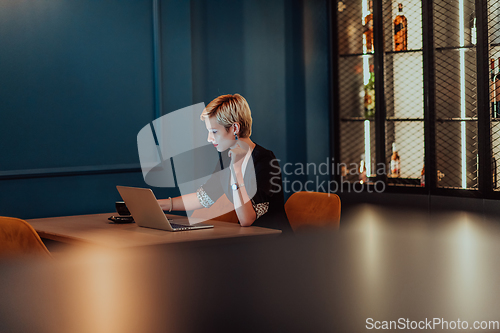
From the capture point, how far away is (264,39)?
3898 mm

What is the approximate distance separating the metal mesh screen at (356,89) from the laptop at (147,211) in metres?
2.40

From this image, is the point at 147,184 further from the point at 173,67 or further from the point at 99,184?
the point at 173,67

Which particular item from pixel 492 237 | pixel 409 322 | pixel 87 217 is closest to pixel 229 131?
pixel 87 217

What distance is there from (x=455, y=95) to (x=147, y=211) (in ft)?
8.51

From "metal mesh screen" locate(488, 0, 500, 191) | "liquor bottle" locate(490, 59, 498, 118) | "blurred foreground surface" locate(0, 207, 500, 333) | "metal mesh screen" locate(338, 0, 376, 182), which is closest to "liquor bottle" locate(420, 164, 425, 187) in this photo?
Result: "metal mesh screen" locate(338, 0, 376, 182)

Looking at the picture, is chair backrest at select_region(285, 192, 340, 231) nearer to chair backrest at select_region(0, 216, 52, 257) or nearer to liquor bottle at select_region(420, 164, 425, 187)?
chair backrest at select_region(0, 216, 52, 257)

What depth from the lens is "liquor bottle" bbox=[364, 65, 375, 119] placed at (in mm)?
4035

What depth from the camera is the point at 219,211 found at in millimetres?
2301

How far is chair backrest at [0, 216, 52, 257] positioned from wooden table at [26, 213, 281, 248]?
0.81 feet

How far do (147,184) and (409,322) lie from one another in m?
2.64

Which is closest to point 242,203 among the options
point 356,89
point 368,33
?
point 356,89

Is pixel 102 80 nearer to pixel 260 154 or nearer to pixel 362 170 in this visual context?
pixel 260 154

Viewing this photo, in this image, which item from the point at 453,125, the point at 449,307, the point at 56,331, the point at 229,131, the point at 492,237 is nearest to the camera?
the point at 449,307

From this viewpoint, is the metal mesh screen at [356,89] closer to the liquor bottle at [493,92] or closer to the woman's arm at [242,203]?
the liquor bottle at [493,92]
